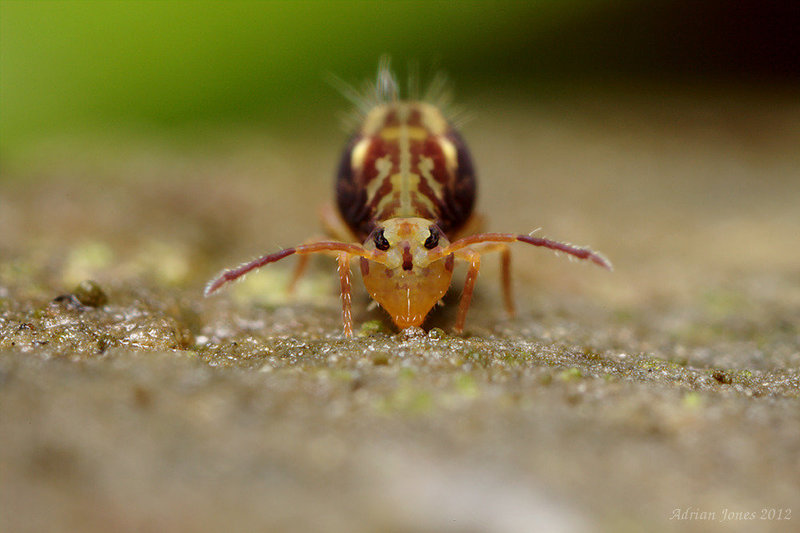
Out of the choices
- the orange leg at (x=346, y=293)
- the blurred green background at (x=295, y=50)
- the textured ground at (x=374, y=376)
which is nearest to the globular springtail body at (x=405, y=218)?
the orange leg at (x=346, y=293)

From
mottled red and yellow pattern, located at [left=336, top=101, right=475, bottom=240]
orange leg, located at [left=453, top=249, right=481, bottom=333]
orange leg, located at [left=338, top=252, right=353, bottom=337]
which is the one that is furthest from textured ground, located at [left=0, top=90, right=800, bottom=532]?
mottled red and yellow pattern, located at [left=336, top=101, right=475, bottom=240]

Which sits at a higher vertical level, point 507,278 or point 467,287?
point 507,278

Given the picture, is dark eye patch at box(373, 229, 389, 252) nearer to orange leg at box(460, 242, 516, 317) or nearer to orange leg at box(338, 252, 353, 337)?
orange leg at box(338, 252, 353, 337)

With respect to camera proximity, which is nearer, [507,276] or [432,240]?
[432,240]

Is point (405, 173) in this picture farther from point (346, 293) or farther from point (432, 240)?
point (346, 293)

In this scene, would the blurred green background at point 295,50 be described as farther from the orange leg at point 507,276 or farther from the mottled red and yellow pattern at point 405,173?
the orange leg at point 507,276

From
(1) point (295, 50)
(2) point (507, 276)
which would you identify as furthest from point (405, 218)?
(1) point (295, 50)
